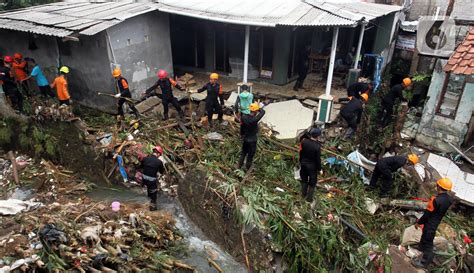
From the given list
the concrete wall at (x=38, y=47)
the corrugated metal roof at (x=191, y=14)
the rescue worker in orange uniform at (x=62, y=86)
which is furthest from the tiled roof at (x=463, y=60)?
the concrete wall at (x=38, y=47)

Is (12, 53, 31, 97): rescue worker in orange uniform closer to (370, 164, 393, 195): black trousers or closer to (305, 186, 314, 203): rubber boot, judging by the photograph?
(305, 186, 314, 203): rubber boot

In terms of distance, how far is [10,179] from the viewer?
8.87 m

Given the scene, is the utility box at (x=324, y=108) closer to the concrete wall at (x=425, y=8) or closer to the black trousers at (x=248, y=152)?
→ the black trousers at (x=248, y=152)

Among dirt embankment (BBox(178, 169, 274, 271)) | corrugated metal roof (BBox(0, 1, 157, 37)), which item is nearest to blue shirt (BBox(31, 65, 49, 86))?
corrugated metal roof (BBox(0, 1, 157, 37))

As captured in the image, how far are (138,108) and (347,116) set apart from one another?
6256 mm

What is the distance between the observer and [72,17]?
10.1 m

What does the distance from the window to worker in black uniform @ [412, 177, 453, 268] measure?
4.03m

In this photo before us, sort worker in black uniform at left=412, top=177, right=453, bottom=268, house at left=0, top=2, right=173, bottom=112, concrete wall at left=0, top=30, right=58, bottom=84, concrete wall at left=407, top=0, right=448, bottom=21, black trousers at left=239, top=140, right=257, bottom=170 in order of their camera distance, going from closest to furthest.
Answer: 1. worker in black uniform at left=412, top=177, right=453, bottom=268
2. black trousers at left=239, top=140, right=257, bottom=170
3. house at left=0, top=2, right=173, bottom=112
4. concrete wall at left=0, top=30, right=58, bottom=84
5. concrete wall at left=407, top=0, right=448, bottom=21

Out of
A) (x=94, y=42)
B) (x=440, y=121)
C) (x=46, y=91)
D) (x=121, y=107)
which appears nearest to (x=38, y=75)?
(x=46, y=91)

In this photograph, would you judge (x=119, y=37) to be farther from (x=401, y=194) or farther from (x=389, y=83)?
(x=389, y=83)

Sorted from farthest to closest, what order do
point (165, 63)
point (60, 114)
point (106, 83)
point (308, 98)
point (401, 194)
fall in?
1. point (165, 63)
2. point (308, 98)
3. point (106, 83)
4. point (60, 114)
5. point (401, 194)

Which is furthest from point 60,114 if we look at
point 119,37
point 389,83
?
point 389,83

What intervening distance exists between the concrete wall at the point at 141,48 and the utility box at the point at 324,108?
5.61 meters

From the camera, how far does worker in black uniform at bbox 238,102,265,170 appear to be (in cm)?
723
